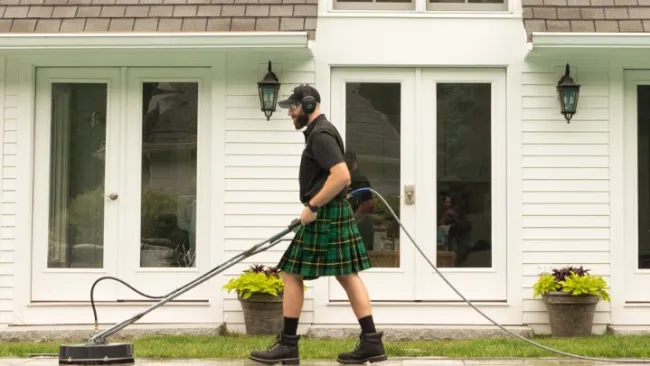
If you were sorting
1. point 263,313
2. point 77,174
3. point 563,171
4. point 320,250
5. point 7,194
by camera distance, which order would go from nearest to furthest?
point 320,250, point 263,313, point 563,171, point 7,194, point 77,174

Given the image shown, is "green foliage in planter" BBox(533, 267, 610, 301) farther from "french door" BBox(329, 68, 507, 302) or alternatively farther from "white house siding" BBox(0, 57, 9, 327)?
"white house siding" BBox(0, 57, 9, 327)

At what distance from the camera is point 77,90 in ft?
35.3

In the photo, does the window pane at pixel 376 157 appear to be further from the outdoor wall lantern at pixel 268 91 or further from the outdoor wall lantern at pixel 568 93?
the outdoor wall lantern at pixel 568 93

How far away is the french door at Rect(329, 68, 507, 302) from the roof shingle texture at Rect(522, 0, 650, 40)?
0.69m

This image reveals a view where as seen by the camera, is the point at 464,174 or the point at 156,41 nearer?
the point at 156,41

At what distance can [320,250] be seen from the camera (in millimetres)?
7363

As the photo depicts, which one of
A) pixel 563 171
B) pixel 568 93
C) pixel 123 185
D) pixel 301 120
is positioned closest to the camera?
pixel 301 120

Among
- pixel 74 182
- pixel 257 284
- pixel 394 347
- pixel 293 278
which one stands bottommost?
pixel 394 347

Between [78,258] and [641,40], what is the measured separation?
5.63 meters

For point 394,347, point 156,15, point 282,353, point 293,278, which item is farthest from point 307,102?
point 156,15

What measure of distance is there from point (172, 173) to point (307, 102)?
11.8 feet

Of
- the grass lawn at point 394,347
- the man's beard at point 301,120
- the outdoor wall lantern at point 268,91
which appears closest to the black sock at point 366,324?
the grass lawn at point 394,347

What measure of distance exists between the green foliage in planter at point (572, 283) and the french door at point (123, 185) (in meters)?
3.15

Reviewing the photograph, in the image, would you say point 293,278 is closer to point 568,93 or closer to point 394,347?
point 394,347
